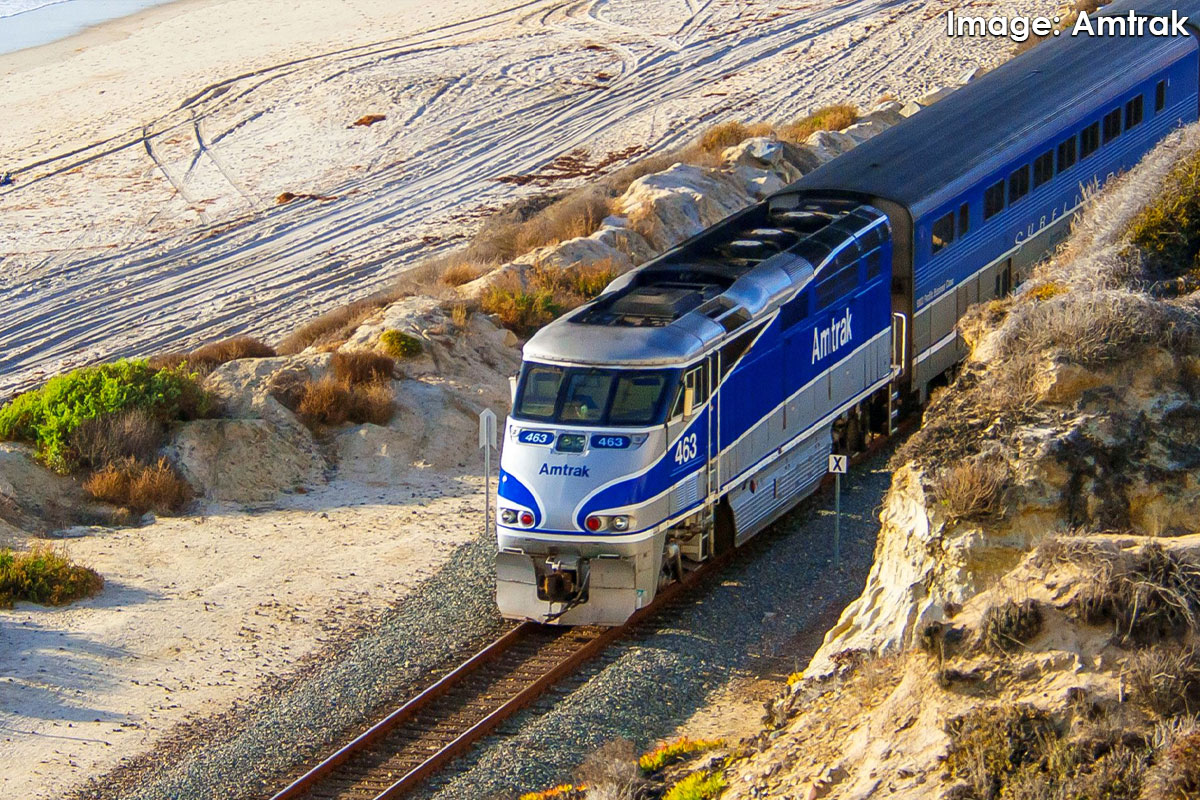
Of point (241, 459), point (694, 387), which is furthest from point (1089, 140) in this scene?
point (241, 459)

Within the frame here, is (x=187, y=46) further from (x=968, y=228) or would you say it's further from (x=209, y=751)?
(x=209, y=751)

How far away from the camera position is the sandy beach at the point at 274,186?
17797 millimetres

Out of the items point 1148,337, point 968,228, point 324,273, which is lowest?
point 324,273

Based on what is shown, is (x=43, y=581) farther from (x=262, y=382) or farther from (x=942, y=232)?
(x=942, y=232)

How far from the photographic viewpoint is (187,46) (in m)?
55.9

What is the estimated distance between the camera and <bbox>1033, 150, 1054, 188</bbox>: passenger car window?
24.5 metres

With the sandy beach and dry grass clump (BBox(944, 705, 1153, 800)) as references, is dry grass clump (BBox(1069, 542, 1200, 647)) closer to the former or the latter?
dry grass clump (BBox(944, 705, 1153, 800))

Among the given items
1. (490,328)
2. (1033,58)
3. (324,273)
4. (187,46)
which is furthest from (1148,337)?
(187,46)

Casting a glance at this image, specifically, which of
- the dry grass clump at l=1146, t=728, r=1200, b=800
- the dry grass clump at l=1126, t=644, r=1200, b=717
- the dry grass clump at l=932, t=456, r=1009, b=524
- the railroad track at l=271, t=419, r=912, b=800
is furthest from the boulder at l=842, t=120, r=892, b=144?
the dry grass clump at l=1146, t=728, r=1200, b=800

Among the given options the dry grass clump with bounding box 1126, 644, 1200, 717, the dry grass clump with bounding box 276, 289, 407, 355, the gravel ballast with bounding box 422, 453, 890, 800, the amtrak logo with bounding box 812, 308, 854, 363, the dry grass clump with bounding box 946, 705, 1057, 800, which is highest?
the dry grass clump with bounding box 1126, 644, 1200, 717

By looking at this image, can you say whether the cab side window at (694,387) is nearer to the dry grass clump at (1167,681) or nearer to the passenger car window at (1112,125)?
the dry grass clump at (1167,681)

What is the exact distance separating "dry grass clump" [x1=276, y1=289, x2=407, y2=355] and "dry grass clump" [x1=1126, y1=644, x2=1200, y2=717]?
19.3m

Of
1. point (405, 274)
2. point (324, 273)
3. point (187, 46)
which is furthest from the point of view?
point (187, 46)

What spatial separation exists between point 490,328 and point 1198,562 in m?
17.8
